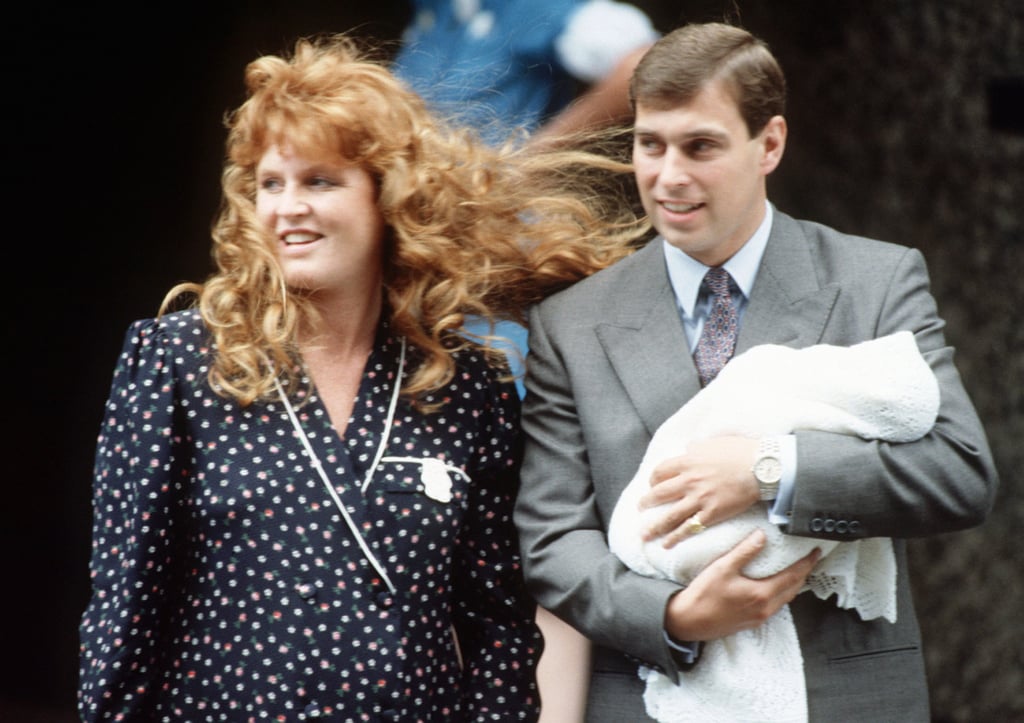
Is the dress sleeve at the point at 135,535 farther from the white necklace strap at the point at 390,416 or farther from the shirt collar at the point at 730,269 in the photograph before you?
the shirt collar at the point at 730,269

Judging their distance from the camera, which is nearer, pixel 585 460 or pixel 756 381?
pixel 756 381

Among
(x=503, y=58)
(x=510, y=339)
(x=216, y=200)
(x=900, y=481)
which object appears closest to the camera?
(x=900, y=481)

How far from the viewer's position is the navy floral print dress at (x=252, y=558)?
102 inches

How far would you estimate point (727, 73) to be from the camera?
2713mm

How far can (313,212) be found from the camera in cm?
274

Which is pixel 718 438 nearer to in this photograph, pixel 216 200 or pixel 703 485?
pixel 703 485

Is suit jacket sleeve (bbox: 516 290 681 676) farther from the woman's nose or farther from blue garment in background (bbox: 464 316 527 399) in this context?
the woman's nose

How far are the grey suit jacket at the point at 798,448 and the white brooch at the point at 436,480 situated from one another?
0.14 meters

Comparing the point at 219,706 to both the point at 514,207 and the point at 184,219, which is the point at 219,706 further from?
the point at 184,219

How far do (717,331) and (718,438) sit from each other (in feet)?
0.96

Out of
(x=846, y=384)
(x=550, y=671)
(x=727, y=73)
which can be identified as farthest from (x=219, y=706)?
(x=727, y=73)

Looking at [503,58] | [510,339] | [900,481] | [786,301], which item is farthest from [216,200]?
[900,481]

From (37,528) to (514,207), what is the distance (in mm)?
2559

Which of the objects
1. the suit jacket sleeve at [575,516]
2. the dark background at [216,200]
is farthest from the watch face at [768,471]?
the dark background at [216,200]
